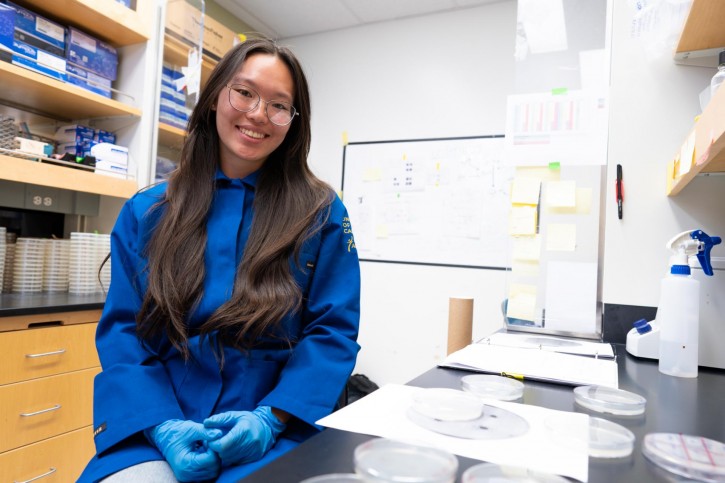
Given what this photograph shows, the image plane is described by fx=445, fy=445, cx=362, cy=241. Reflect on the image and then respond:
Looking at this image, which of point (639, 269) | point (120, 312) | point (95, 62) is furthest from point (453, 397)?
point (95, 62)

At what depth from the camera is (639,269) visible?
4.28 ft

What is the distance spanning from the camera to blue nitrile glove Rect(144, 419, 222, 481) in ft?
2.44

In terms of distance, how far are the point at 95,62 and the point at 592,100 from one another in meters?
2.13

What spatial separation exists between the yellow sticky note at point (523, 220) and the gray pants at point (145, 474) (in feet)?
4.21

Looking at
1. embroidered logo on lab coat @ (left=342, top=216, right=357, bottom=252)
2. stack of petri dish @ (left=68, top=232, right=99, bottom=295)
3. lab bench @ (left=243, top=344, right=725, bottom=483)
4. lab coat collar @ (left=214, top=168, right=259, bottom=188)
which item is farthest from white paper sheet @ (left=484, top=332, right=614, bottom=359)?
stack of petri dish @ (left=68, top=232, right=99, bottom=295)

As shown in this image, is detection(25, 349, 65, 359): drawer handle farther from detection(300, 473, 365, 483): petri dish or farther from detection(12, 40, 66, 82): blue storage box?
detection(300, 473, 365, 483): petri dish

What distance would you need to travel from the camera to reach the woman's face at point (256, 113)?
41.9 inches

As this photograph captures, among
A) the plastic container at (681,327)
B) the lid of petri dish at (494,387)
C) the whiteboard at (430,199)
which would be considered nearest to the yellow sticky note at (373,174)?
the whiteboard at (430,199)

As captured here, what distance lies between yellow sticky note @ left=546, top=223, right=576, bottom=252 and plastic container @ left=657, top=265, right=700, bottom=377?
52 cm

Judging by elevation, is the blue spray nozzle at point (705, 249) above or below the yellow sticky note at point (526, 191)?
below

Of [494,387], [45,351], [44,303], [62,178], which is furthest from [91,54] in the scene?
[494,387]

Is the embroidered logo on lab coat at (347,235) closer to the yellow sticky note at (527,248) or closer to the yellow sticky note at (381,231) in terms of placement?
the yellow sticky note at (527,248)

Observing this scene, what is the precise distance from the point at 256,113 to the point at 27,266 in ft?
4.51

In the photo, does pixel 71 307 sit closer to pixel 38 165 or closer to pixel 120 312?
pixel 38 165
